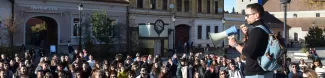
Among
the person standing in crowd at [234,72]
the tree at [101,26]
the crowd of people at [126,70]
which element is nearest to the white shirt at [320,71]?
the crowd of people at [126,70]

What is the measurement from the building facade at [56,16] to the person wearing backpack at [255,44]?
84.1 feet

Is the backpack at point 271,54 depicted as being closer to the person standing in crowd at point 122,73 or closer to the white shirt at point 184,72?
the person standing in crowd at point 122,73

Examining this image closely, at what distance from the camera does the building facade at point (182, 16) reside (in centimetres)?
3919

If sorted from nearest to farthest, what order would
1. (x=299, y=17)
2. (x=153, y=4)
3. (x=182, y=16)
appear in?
(x=153, y=4) → (x=182, y=16) → (x=299, y=17)

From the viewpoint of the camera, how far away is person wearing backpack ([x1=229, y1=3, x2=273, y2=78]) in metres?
4.74

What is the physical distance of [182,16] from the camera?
43969mm

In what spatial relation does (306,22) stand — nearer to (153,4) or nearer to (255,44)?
(153,4)

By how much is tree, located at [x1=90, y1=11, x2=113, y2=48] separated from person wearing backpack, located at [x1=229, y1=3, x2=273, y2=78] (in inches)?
980

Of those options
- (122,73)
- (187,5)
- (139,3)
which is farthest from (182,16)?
(122,73)

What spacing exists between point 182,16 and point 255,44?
→ 39.3m

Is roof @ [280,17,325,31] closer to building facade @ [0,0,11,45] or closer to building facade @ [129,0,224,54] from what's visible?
building facade @ [129,0,224,54]

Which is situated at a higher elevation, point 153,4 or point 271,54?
point 153,4

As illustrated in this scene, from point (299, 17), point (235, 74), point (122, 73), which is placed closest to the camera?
point (122, 73)

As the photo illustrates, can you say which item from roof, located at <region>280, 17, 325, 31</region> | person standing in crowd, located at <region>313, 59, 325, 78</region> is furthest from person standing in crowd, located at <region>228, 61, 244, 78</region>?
roof, located at <region>280, 17, 325, 31</region>
